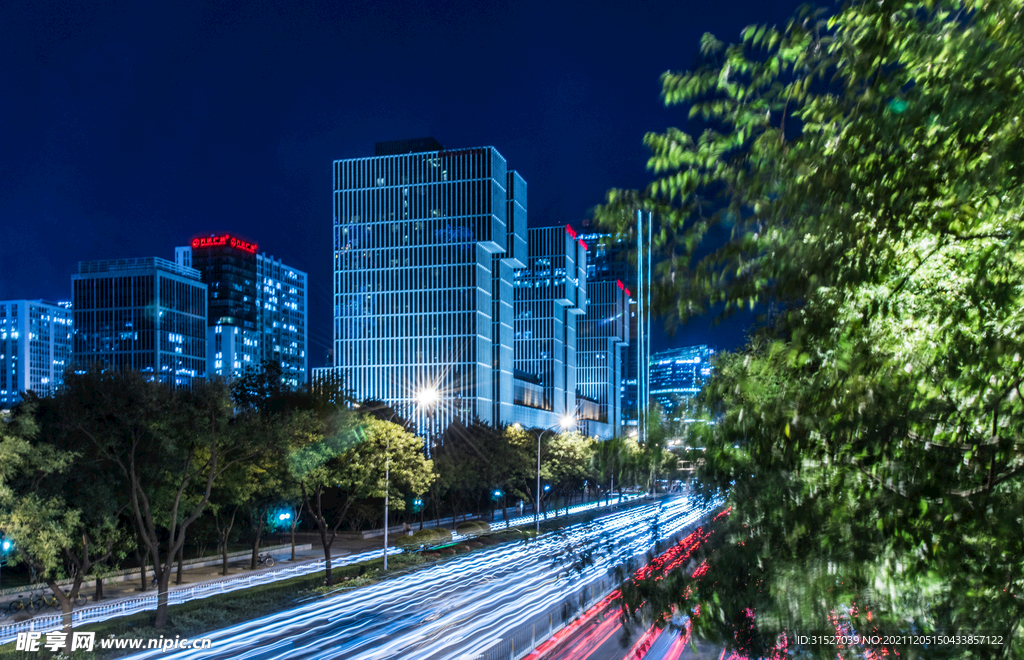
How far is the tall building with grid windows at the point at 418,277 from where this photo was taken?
386 ft

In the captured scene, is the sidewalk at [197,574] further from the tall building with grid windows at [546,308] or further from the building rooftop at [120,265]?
the building rooftop at [120,265]

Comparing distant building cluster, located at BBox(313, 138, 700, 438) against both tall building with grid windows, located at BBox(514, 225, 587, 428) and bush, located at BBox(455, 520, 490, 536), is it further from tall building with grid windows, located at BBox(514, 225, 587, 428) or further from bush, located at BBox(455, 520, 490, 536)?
bush, located at BBox(455, 520, 490, 536)

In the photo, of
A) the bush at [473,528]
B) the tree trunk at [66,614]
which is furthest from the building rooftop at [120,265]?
the tree trunk at [66,614]

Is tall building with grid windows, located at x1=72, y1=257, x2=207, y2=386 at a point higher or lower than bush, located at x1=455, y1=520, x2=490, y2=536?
higher

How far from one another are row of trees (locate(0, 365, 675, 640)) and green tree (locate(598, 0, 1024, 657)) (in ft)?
3.82

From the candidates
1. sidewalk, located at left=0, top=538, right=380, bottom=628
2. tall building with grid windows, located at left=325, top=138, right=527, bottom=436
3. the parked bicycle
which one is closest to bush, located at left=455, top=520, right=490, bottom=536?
sidewalk, located at left=0, top=538, right=380, bottom=628

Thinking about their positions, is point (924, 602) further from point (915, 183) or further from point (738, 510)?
point (915, 183)

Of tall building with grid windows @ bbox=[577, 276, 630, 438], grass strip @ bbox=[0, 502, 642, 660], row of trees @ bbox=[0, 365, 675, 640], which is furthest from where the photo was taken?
tall building with grid windows @ bbox=[577, 276, 630, 438]

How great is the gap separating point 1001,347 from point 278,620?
89.7 ft

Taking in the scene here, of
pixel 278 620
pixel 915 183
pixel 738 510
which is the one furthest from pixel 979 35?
pixel 278 620

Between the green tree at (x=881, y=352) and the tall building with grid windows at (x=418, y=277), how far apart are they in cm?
11185

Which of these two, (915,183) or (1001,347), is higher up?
(915,183)

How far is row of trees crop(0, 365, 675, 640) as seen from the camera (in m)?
20.9

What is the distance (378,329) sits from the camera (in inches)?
4683
